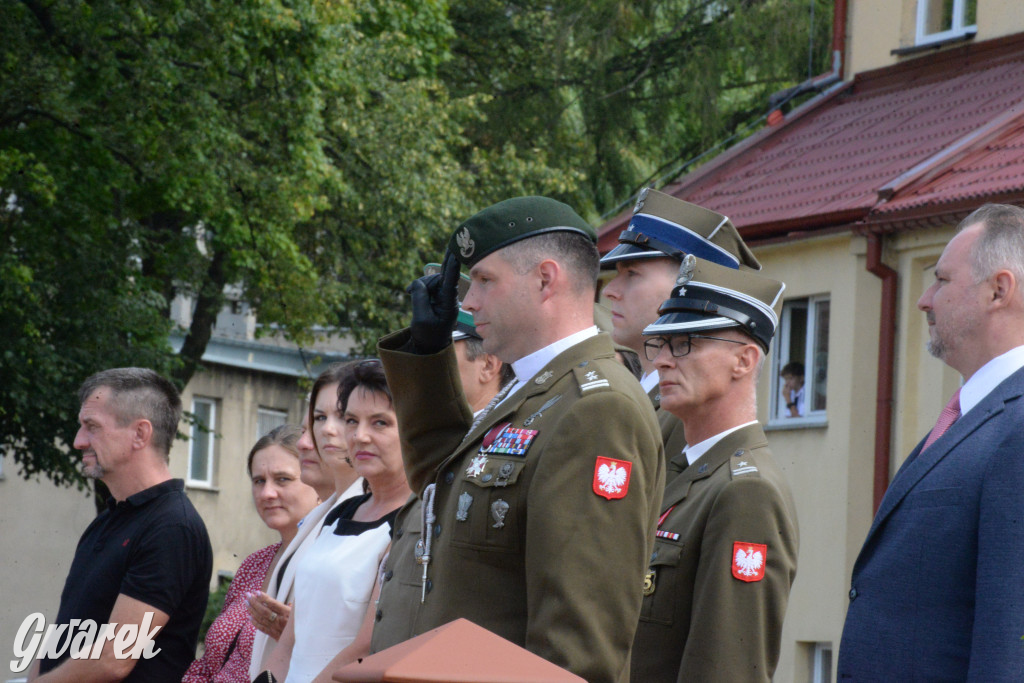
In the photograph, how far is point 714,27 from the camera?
72.8 ft

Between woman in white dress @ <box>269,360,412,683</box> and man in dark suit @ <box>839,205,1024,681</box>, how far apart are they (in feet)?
5.64

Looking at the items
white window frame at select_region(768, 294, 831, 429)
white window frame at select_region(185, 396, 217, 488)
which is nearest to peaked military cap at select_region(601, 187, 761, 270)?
white window frame at select_region(768, 294, 831, 429)

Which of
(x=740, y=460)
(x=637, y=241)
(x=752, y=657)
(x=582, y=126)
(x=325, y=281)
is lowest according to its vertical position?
(x=752, y=657)

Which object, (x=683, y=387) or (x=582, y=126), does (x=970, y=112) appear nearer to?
(x=582, y=126)

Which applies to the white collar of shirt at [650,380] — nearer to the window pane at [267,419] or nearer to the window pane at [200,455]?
the window pane at [200,455]

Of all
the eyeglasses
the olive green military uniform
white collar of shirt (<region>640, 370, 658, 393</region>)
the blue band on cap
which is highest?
the blue band on cap

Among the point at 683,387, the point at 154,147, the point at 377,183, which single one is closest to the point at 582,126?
the point at 377,183

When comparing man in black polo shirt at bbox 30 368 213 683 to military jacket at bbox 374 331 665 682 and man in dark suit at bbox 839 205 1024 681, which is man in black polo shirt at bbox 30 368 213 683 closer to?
military jacket at bbox 374 331 665 682

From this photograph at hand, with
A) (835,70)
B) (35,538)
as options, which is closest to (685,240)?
(835,70)

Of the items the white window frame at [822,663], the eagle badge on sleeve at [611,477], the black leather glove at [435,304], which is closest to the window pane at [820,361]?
the white window frame at [822,663]

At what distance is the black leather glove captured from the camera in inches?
151

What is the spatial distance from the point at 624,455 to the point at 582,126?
20551mm

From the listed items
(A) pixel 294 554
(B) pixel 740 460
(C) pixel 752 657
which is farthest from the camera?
(A) pixel 294 554

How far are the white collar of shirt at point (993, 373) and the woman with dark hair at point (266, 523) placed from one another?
3230 mm
